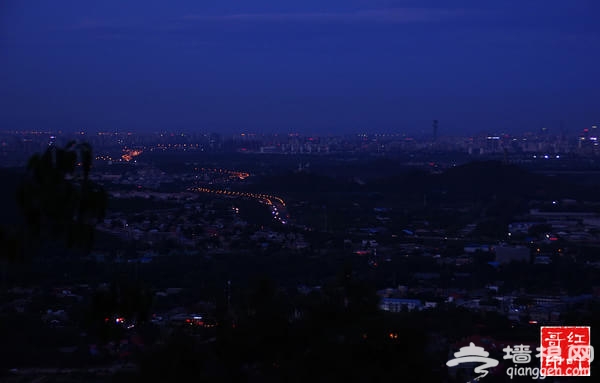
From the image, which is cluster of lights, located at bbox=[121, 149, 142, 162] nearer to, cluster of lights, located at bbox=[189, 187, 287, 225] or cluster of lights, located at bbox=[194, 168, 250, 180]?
cluster of lights, located at bbox=[194, 168, 250, 180]

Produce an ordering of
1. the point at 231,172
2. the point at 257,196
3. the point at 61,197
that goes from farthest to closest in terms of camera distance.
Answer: the point at 231,172, the point at 257,196, the point at 61,197

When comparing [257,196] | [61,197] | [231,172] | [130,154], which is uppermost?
[61,197]

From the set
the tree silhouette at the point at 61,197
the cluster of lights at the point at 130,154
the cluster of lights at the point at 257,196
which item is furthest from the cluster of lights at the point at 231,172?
the tree silhouette at the point at 61,197

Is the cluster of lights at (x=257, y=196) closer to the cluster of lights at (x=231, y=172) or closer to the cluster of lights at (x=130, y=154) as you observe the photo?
the cluster of lights at (x=231, y=172)

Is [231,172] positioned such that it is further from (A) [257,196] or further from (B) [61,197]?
(B) [61,197]

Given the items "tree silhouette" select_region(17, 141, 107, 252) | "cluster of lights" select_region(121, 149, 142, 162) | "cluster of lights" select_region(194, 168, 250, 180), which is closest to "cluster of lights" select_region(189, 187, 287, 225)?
"cluster of lights" select_region(194, 168, 250, 180)

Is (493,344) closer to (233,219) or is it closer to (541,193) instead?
(233,219)

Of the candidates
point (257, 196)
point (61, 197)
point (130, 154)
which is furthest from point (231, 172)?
point (61, 197)

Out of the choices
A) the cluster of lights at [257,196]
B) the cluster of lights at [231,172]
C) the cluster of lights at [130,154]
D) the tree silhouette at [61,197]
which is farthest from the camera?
the cluster of lights at [130,154]

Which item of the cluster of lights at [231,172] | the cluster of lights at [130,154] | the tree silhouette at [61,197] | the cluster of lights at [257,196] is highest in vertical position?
the tree silhouette at [61,197]
